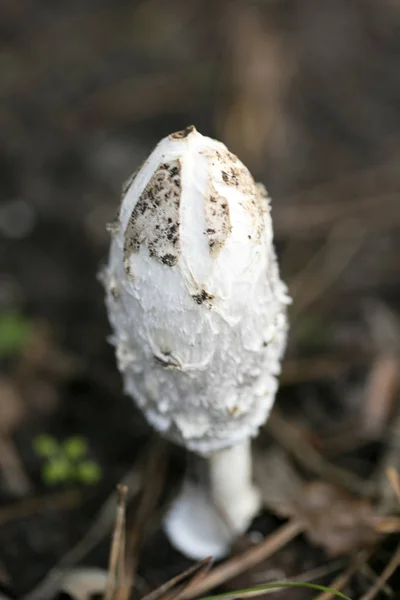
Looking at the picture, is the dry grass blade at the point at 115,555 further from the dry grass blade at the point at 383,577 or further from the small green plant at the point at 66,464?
the dry grass blade at the point at 383,577

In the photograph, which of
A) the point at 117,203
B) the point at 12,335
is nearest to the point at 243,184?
the point at 12,335

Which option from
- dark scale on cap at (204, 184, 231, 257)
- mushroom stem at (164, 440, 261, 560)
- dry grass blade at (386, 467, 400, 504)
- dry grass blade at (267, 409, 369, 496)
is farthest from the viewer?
dry grass blade at (267, 409, 369, 496)

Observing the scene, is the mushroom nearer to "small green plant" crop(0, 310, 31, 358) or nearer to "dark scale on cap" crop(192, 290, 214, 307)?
"dark scale on cap" crop(192, 290, 214, 307)

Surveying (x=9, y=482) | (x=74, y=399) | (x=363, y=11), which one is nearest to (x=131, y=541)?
(x=9, y=482)

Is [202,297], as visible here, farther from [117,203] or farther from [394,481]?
[117,203]

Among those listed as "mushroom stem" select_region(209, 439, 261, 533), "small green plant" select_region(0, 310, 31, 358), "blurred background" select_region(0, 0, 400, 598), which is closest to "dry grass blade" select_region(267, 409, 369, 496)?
"blurred background" select_region(0, 0, 400, 598)
